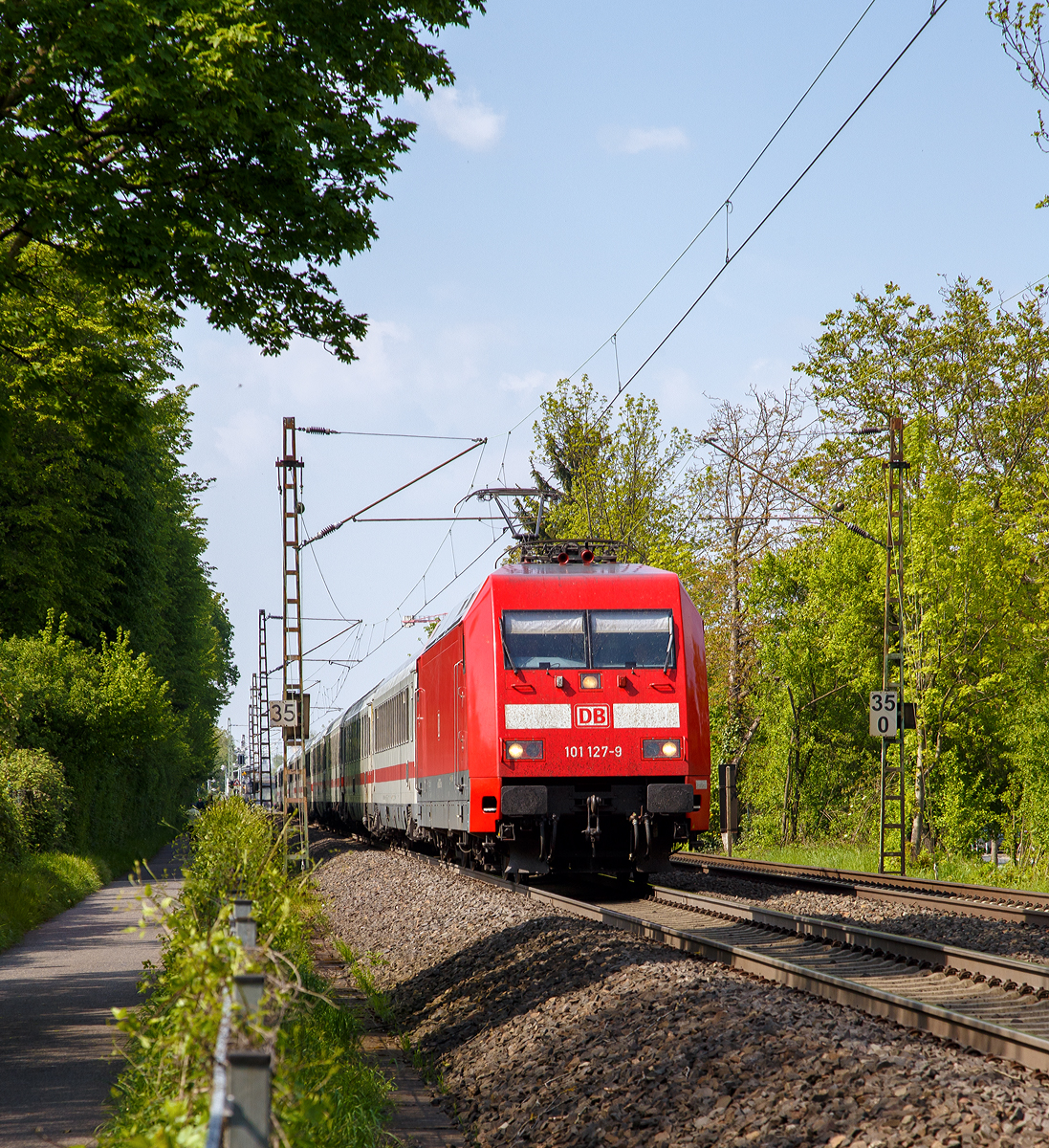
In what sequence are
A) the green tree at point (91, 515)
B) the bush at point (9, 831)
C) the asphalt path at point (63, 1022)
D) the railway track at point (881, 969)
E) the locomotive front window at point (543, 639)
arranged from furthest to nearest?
the green tree at point (91, 515) < the bush at point (9, 831) < the locomotive front window at point (543, 639) < the railway track at point (881, 969) < the asphalt path at point (63, 1022)

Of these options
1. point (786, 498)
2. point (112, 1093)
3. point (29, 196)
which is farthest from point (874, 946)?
point (786, 498)

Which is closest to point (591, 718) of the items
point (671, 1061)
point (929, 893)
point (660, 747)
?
point (660, 747)

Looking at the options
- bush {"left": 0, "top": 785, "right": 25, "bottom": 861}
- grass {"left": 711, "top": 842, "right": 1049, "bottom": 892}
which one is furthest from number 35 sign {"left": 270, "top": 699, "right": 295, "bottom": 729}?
grass {"left": 711, "top": 842, "right": 1049, "bottom": 892}

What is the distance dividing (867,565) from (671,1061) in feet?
95.0

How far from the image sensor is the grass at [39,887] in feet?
47.4

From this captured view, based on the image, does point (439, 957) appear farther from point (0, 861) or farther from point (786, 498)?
point (786, 498)

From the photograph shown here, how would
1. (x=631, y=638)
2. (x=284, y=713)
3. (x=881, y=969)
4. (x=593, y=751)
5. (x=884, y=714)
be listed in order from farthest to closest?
(x=284, y=713) < (x=884, y=714) < (x=631, y=638) < (x=593, y=751) < (x=881, y=969)

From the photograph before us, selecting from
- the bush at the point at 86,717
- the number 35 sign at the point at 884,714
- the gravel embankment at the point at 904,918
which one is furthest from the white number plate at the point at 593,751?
the bush at the point at 86,717

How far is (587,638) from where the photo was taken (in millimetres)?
15125

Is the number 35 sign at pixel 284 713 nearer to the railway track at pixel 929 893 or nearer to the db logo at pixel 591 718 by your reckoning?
the railway track at pixel 929 893

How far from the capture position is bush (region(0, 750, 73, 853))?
21.0 metres

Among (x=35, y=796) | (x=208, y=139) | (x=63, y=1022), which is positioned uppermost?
(x=208, y=139)

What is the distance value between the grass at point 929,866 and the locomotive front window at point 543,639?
6906 millimetres

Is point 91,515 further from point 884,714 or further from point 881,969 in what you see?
point 881,969
